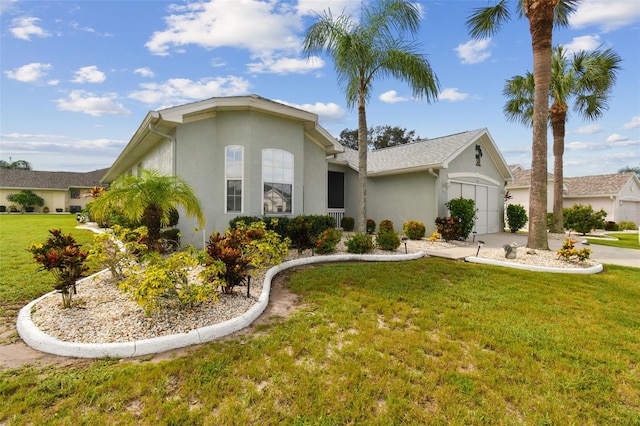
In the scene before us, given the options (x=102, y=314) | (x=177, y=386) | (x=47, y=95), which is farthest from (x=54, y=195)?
(x=177, y=386)

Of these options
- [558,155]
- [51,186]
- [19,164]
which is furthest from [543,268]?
[19,164]

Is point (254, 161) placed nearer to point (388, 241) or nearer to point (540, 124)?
point (388, 241)

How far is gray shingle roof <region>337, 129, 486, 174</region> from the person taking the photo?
13377mm

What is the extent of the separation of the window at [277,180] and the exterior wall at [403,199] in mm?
6508

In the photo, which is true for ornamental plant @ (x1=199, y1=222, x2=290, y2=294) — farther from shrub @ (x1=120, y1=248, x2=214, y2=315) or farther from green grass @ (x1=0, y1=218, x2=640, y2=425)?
green grass @ (x1=0, y1=218, x2=640, y2=425)

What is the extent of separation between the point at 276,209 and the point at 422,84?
23.5ft

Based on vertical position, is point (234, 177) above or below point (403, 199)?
above

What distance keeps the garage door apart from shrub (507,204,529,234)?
1.25 meters

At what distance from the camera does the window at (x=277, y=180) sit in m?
10.0

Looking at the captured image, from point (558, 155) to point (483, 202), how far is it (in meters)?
5.04

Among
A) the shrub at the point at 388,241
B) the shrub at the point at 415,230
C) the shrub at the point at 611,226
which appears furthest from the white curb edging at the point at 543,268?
the shrub at the point at 611,226

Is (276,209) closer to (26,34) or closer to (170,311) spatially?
(170,311)

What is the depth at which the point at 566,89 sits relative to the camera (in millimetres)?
14984

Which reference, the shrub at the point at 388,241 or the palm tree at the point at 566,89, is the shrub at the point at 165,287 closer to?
the shrub at the point at 388,241
